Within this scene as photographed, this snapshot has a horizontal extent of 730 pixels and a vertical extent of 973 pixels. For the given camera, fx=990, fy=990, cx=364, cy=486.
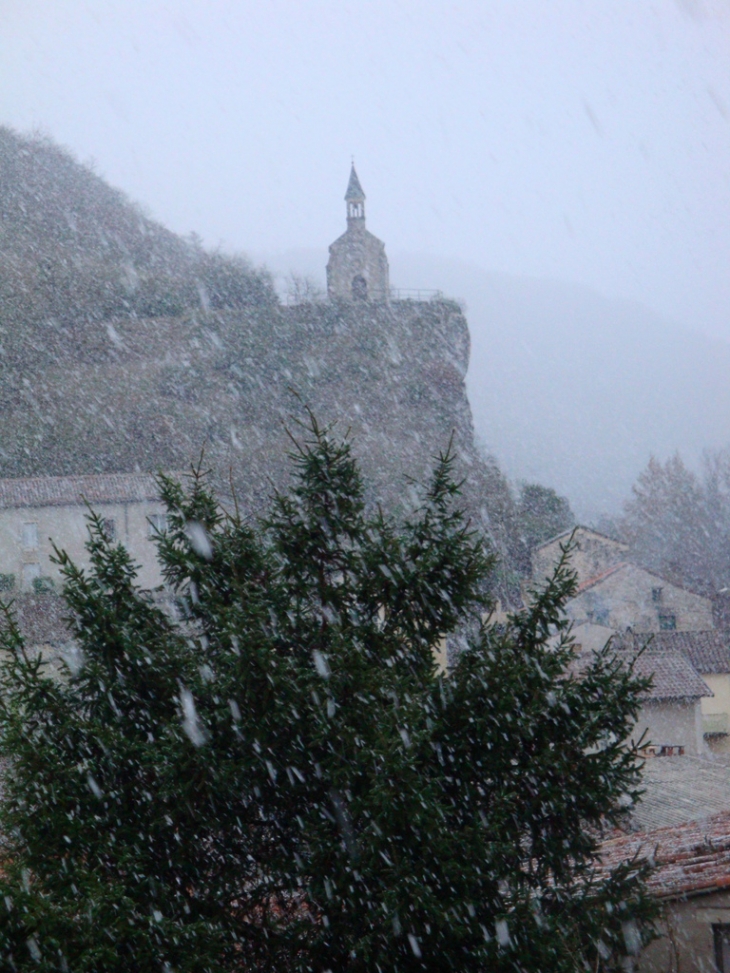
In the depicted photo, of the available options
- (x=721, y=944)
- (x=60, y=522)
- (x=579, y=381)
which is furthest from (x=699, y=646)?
(x=579, y=381)

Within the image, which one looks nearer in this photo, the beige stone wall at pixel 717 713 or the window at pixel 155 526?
the window at pixel 155 526

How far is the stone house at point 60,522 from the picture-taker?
2317 cm

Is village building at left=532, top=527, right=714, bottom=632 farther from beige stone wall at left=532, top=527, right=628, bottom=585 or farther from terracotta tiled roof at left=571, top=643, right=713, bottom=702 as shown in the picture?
terracotta tiled roof at left=571, top=643, right=713, bottom=702

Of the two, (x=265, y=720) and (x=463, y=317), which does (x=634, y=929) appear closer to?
(x=265, y=720)

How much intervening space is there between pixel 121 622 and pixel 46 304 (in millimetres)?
33940

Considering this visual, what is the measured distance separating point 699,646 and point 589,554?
8.97 metres

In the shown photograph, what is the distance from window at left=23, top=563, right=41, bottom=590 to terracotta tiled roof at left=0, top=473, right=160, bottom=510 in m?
1.65

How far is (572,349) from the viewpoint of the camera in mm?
107375

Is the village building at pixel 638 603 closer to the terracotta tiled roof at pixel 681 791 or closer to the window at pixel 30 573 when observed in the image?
the terracotta tiled roof at pixel 681 791

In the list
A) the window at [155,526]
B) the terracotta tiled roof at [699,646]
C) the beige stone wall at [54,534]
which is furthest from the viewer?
the beige stone wall at [54,534]

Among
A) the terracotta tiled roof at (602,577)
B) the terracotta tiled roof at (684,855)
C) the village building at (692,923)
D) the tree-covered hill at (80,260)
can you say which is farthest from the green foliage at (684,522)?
the village building at (692,923)

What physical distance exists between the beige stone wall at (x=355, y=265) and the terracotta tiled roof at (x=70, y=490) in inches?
808

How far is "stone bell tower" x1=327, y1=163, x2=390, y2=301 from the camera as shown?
44.1 metres

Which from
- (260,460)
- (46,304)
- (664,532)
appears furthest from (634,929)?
(664,532)
